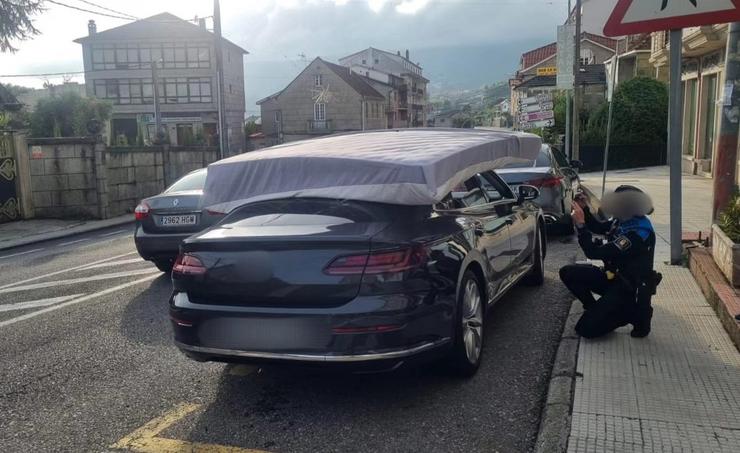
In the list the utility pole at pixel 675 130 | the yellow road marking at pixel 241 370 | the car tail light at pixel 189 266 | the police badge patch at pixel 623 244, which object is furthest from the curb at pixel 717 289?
the car tail light at pixel 189 266

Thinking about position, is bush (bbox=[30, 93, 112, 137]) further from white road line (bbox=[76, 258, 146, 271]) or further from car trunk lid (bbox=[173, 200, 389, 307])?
car trunk lid (bbox=[173, 200, 389, 307])

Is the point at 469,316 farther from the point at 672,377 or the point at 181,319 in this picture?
the point at 181,319

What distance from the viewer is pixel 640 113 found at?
95.5 feet

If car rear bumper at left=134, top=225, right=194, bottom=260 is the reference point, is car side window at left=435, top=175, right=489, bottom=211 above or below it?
above

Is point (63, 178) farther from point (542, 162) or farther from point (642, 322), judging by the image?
point (642, 322)

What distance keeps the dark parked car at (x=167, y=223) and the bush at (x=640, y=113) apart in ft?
79.7

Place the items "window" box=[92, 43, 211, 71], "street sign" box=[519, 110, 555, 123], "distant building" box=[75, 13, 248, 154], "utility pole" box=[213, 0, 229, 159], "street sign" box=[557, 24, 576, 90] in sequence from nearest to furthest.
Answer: "street sign" box=[519, 110, 555, 123] → "street sign" box=[557, 24, 576, 90] → "utility pole" box=[213, 0, 229, 159] → "distant building" box=[75, 13, 248, 154] → "window" box=[92, 43, 211, 71]

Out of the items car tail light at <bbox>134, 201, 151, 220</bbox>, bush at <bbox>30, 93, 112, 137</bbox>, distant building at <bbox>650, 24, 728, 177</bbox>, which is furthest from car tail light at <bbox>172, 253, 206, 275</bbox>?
bush at <bbox>30, 93, 112, 137</bbox>

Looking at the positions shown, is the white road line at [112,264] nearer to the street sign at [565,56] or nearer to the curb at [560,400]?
the curb at [560,400]

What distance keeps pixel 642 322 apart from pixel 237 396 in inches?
119

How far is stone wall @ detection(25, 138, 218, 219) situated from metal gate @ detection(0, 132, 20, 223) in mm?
506

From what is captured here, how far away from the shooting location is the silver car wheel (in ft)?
14.9

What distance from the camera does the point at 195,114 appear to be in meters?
62.9

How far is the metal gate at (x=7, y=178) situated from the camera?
15699 mm
